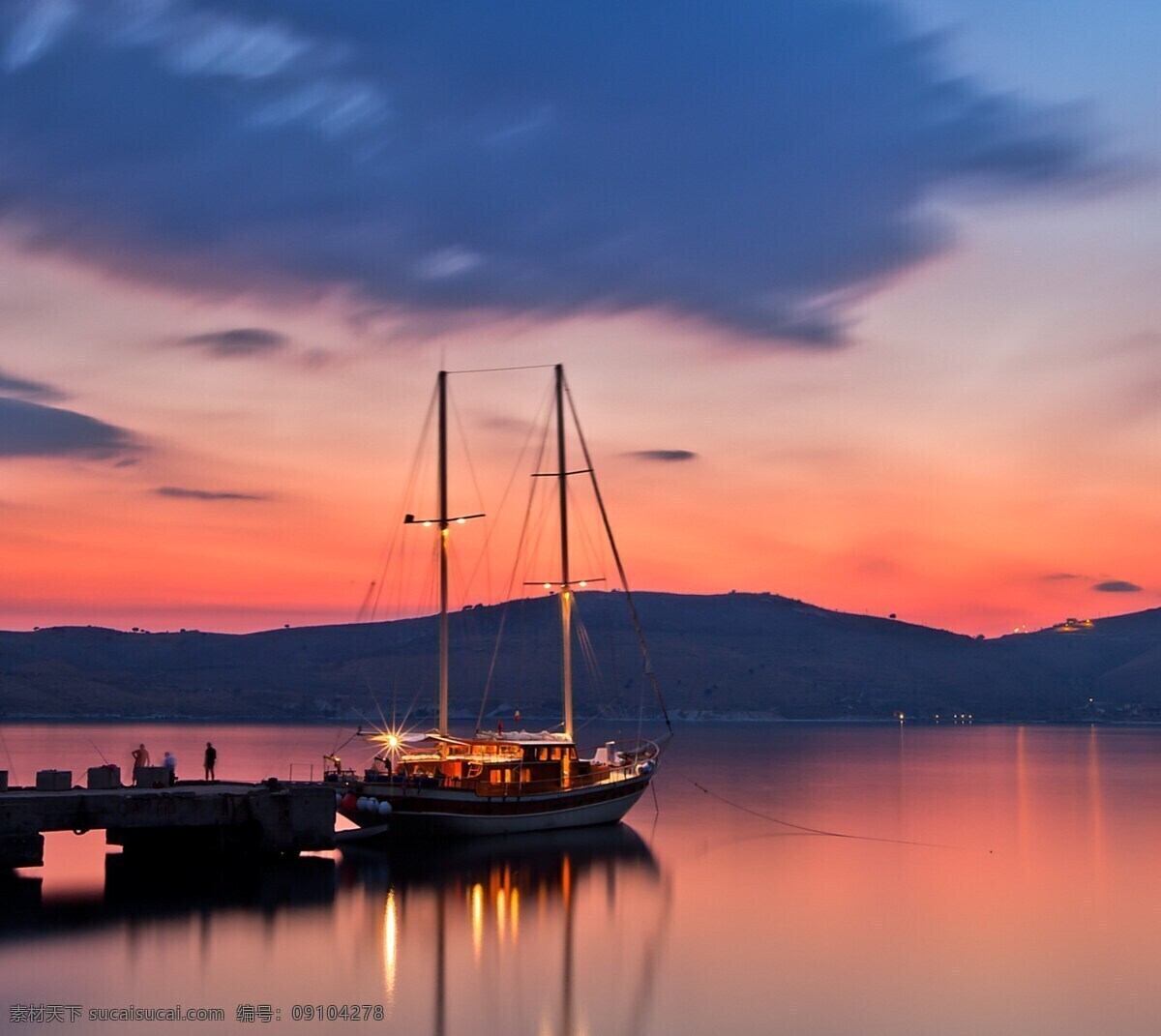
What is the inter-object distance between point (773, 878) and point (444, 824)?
12.7 meters

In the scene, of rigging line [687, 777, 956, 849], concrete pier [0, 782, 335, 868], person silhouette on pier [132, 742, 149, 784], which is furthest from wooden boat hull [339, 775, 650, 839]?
rigging line [687, 777, 956, 849]

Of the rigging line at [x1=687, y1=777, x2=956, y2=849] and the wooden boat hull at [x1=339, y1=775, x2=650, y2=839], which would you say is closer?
the wooden boat hull at [x1=339, y1=775, x2=650, y2=839]

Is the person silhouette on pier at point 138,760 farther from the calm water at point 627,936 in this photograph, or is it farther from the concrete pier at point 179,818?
the calm water at point 627,936

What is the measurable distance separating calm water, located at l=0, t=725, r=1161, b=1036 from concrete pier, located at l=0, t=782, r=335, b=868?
1.18m

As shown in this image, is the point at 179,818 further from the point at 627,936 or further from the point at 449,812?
the point at 627,936

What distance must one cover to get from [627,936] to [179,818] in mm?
14473

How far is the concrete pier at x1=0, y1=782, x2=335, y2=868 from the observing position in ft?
141

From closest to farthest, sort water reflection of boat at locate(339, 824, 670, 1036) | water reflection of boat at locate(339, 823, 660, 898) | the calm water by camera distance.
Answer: the calm water, water reflection of boat at locate(339, 824, 670, 1036), water reflection of boat at locate(339, 823, 660, 898)

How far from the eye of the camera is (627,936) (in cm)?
4269

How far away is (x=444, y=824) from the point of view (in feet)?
186

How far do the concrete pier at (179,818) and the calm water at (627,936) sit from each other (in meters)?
1.18

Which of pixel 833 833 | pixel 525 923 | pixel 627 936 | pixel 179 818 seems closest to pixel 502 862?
pixel 525 923

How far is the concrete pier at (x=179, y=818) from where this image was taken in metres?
43.0

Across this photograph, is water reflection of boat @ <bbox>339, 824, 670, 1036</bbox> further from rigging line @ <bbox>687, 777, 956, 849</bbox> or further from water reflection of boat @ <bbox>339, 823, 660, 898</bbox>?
rigging line @ <bbox>687, 777, 956, 849</bbox>
